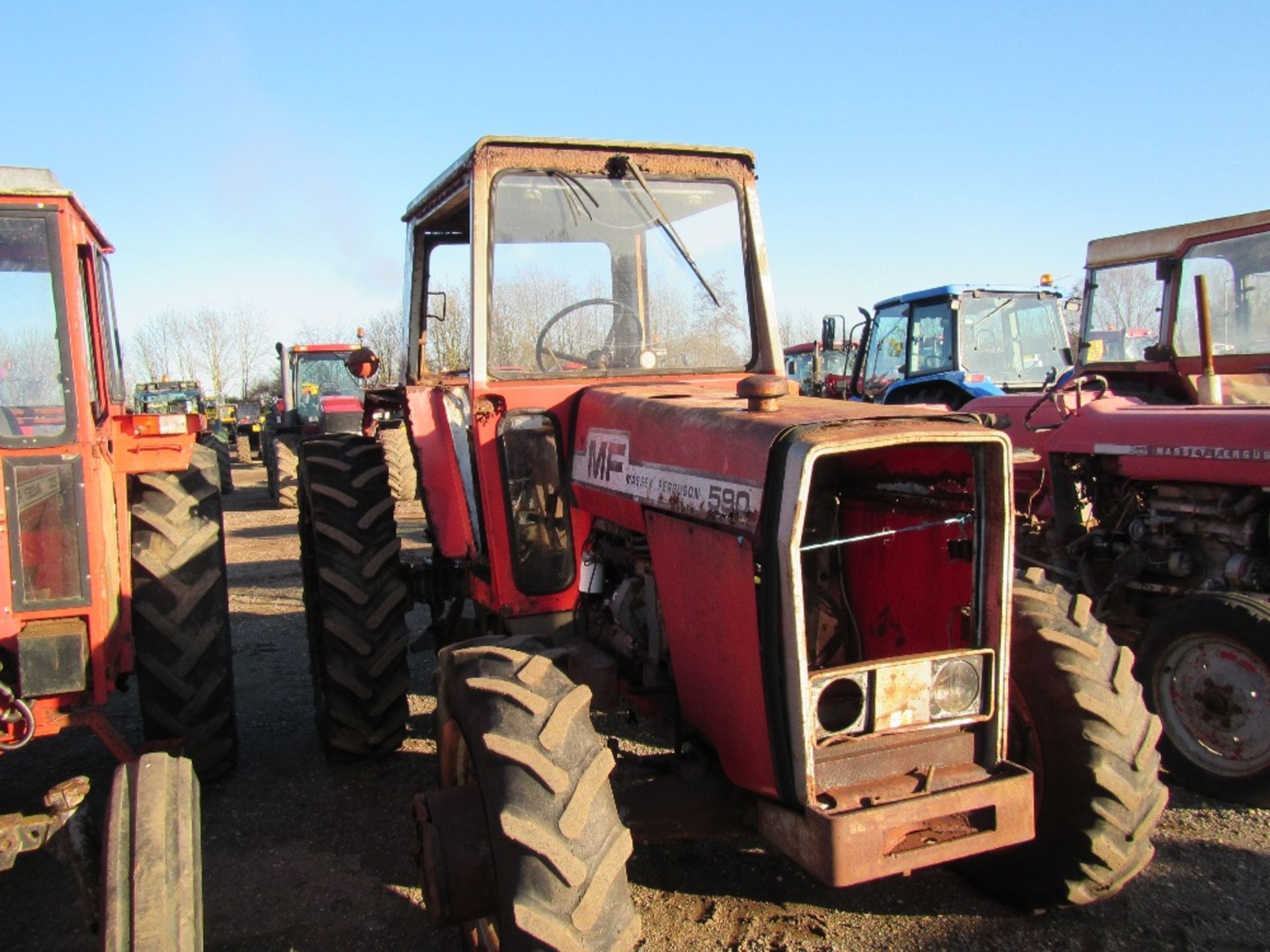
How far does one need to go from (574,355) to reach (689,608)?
133 cm

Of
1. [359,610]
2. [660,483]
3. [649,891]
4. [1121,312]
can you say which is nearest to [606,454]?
[660,483]

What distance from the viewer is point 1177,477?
5004mm

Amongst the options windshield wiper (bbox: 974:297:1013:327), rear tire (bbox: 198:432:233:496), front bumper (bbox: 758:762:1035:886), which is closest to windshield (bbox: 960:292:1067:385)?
windshield wiper (bbox: 974:297:1013:327)

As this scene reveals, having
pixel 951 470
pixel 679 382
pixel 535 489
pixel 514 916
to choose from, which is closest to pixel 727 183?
pixel 679 382

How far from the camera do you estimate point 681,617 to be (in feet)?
9.46

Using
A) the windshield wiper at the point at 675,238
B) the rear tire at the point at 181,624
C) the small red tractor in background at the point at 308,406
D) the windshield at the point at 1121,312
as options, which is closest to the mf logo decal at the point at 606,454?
the windshield wiper at the point at 675,238

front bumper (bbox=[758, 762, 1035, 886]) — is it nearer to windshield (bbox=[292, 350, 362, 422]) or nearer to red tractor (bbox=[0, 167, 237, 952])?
red tractor (bbox=[0, 167, 237, 952])

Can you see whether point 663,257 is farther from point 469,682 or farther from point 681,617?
point 469,682

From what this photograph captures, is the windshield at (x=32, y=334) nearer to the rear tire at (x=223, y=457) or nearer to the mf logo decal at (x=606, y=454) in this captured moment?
the mf logo decal at (x=606, y=454)

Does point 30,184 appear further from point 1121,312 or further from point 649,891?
point 1121,312

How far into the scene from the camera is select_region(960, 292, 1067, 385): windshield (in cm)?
988

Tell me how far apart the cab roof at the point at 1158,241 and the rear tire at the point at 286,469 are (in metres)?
11.9

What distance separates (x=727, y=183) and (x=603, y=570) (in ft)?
5.13

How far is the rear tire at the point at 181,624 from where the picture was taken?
4039mm
